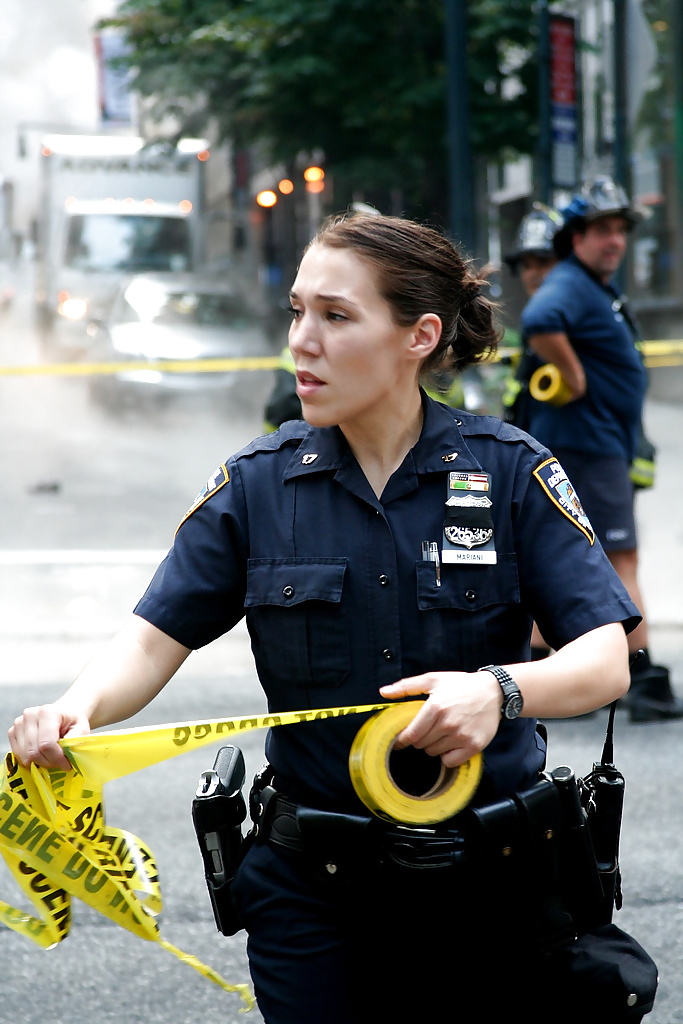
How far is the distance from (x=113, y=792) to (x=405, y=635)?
310cm

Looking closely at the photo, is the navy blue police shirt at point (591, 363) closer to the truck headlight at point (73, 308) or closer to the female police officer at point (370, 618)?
the female police officer at point (370, 618)

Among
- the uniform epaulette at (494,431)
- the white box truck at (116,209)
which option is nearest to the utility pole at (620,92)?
the white box truck at (116,209)

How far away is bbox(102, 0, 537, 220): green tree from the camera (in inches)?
639

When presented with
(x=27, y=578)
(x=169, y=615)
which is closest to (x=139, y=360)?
(x=27, y=578)

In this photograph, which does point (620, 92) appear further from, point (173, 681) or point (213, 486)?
point (213, 486)

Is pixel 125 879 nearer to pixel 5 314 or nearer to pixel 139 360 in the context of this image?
pixel 139 360

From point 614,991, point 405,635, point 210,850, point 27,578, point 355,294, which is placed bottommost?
point 27,578

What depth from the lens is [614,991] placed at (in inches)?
82.4

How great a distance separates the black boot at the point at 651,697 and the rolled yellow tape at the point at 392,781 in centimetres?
377

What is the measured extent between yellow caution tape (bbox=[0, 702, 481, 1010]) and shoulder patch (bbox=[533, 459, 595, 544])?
1.32 feet

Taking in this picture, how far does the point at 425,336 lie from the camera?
219 cm

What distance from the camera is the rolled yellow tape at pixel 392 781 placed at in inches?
76.1

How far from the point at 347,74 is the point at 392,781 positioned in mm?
15669

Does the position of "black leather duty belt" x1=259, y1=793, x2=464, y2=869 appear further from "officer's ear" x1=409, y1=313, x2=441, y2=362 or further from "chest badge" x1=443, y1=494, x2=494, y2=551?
"officer's ear" x1=409, y1=313, x2=441, y2=362
